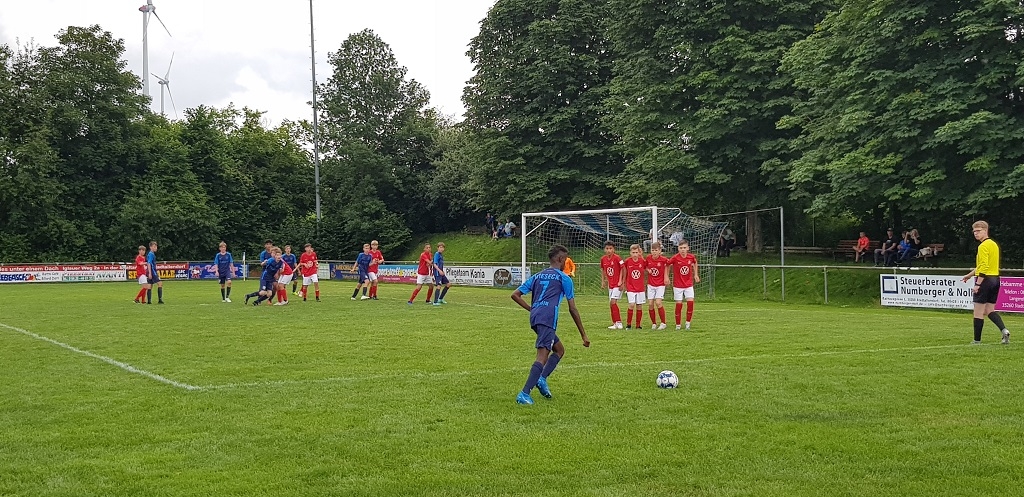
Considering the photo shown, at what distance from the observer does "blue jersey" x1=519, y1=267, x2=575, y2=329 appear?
32.0 feet

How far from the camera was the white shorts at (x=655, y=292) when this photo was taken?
18438 millimetres

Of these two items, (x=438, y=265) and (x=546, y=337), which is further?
(x=438, y=265)

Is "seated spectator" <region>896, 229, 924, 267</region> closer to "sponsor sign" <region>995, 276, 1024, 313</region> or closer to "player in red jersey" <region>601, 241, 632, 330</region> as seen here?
"sponsor sign" <region>995, 276, 1024, 313</region>

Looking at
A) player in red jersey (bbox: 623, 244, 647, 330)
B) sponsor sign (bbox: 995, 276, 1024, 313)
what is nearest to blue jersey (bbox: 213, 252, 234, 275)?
player in red jersey (bbox: 623, 244, 647, 330)

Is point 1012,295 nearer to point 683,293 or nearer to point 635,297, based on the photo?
point 683,293

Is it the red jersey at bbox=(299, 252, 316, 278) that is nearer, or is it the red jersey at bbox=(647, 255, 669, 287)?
the red jersey at bbox=(647, 255, 669, 287)

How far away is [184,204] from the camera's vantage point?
5825 cm

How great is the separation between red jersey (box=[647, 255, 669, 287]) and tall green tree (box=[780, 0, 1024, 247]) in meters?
11.6

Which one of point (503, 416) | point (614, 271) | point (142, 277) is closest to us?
point (503, 416)

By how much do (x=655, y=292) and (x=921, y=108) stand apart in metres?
12.9

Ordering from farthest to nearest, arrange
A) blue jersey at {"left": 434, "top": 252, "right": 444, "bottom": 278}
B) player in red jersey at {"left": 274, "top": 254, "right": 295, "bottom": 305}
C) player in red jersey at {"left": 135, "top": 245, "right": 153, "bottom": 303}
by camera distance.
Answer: player in red jersey at {"left": 135, "top": 245, "right": 153, "bottom": 303}, blue jersey at {"left": 434, "top": 252, "right": 444, "bottom": 278}, player in red jersey at {"left": 274, "top": 254, "right": 295, "bottom": 305}

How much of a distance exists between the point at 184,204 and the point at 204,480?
5516cm

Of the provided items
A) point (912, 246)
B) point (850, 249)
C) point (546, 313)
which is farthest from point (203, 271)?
point (546, 313)

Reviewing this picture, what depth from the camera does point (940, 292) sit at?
2489cm
